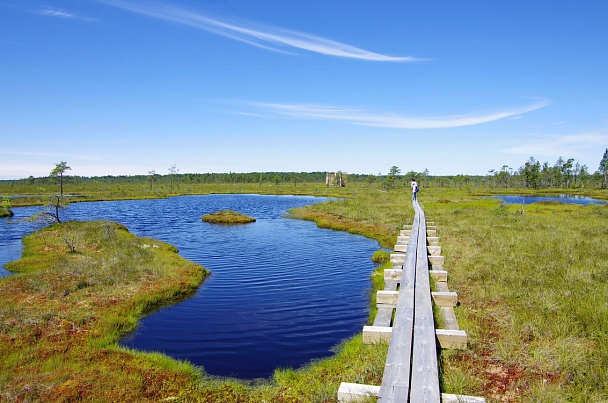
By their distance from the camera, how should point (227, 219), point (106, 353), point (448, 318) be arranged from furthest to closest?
point (227, 219)
point (106, 353)
point (448, 318)

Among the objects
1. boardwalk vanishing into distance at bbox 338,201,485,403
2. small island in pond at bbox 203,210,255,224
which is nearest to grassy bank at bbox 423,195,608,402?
boardwalk vanishing into distance at bbox 338,201,485,403

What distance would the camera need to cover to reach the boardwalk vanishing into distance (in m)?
5.33

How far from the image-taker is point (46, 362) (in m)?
9.04

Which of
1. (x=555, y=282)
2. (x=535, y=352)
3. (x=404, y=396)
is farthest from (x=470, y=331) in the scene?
(x=555, y=282)

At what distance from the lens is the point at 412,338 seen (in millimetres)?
7336

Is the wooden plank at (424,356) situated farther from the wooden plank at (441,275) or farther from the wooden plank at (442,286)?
the wooden plank at (441,275)

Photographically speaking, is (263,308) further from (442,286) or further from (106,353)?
(442,286)

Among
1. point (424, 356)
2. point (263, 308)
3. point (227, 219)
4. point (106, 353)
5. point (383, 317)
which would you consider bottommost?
point (263, 308)

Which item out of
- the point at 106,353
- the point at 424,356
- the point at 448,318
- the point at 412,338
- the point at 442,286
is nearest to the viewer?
the point at 424,356

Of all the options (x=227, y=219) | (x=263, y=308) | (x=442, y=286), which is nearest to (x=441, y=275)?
(x=442, y=286)

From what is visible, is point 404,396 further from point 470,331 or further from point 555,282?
point 555,282

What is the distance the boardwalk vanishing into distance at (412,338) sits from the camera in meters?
5.33

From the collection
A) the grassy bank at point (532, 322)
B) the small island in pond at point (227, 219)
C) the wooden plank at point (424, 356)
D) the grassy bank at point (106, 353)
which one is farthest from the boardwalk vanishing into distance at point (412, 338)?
the small island in pond at point (227, 219)

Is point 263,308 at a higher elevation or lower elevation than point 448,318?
lower
